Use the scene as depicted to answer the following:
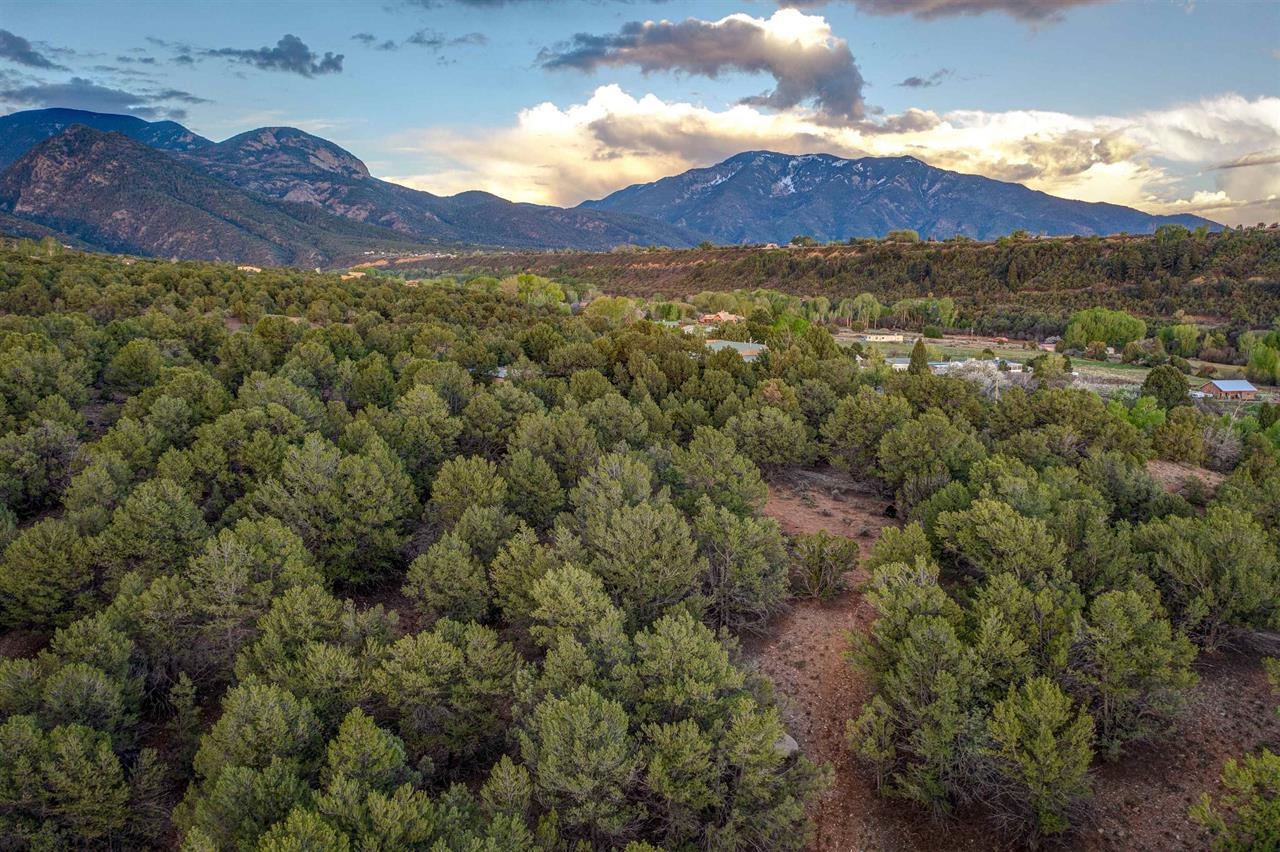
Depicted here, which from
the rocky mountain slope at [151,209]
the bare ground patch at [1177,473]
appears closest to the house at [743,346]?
the bare ground patch at [1177,473]

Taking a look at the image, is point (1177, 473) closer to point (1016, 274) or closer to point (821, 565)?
point (821, 565)

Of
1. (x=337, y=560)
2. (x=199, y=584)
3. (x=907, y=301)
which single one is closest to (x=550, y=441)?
(x=337, y=560)

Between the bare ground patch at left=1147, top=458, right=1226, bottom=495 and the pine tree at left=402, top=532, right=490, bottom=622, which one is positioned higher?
the pine tree at left=402, top=532, right=490, bottom=622

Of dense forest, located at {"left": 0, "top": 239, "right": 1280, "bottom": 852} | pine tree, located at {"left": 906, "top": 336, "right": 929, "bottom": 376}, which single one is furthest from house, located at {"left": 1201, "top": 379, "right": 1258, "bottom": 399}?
pine tree, located at {"left": 906, "top": 336, "right": 929, "bottom": 376}

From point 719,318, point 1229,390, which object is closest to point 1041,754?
point 1229,390

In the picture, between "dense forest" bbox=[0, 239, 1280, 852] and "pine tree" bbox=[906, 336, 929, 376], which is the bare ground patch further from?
"pine tree" bbox=[906, 336, 929, 376]

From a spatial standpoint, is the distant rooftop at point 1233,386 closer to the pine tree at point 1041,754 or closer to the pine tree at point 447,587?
the pine tree at point 1041,754
